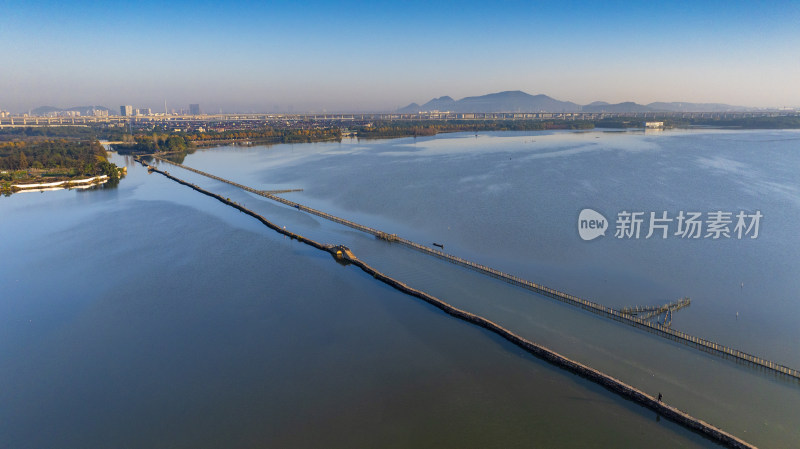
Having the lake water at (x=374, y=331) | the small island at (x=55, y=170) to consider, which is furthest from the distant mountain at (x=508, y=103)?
the lake water at (x=374, y=331)

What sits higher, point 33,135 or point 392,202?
point 33,135

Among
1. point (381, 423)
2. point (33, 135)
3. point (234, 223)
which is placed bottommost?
point (381, 423)

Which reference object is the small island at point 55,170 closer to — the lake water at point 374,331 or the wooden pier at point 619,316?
the lake water at point 374,331

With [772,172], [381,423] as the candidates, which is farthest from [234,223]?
[772,172]

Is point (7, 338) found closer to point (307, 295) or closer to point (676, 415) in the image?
point (307, 295)

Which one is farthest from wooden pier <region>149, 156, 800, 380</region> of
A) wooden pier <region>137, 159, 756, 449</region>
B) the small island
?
the small island
